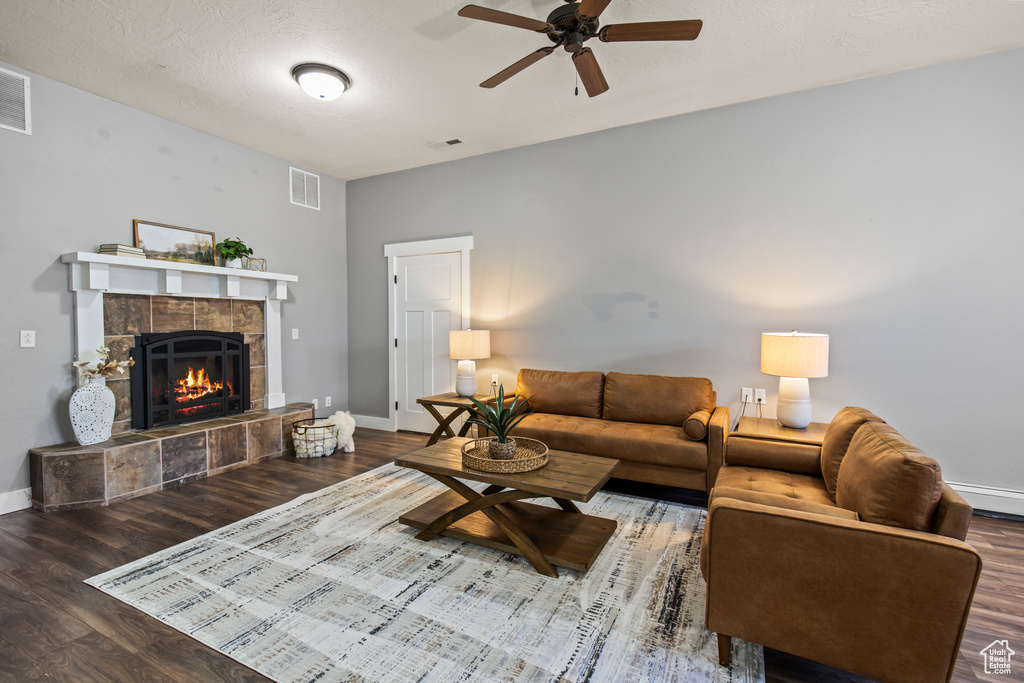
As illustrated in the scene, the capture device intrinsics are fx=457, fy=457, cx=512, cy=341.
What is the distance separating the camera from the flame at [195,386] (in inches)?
153

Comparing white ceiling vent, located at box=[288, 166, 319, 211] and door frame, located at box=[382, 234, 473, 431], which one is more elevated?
white ceiling vent, located at box=[288, 166, 319, 211]

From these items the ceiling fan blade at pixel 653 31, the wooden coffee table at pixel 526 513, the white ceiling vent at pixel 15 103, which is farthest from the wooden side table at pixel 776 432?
the white ceiling vent at pixel 15 103

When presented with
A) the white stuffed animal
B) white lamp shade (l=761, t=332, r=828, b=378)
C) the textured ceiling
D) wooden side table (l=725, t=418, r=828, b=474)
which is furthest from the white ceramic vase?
white lamp shade (l=761, t=332, r=828, b=378)

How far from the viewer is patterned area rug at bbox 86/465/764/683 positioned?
5.47 feet

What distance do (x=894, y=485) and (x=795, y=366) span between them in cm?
158

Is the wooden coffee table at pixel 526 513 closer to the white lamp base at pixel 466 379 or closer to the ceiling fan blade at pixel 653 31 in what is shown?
the white lamp base at pixel 466 379

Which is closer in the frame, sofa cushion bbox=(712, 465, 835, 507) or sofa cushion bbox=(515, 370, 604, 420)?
sofa cushion bbox=(712, 465, 835, 507)

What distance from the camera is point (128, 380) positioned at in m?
3.57

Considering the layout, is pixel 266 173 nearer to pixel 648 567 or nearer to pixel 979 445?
pixel 648 567

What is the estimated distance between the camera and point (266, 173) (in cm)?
467

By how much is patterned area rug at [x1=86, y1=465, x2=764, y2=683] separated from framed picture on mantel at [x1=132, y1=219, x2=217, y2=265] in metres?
2.45

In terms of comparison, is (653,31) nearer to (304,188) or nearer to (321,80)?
(321,80)

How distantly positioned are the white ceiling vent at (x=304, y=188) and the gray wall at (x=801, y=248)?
174cm

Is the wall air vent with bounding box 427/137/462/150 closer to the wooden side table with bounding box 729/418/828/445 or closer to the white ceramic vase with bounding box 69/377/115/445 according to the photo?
the white ceramic vase with bounding box 69/377/115/445
